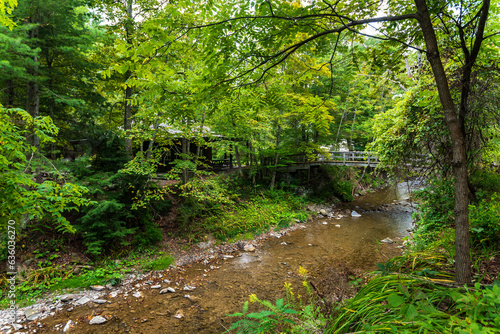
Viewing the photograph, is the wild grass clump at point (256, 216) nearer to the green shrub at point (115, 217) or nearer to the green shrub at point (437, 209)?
the green shrub at point (115, 217)

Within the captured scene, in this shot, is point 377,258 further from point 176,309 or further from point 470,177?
point 176,309

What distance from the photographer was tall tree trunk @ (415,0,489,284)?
1946mm

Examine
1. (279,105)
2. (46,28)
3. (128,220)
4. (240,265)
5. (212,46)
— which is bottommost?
(240,265)

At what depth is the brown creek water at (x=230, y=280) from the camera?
189 inches

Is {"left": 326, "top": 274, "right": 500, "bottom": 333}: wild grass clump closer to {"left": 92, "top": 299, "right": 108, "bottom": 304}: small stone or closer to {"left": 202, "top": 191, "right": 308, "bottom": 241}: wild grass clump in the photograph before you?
{"left": 92, "top": 299, "right": 108, "bottom": 304}: small stone

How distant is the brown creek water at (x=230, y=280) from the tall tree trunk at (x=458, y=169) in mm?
1555

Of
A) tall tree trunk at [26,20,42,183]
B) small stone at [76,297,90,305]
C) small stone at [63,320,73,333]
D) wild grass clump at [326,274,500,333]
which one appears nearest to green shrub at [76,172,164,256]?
small stone at [76,297,90,305]

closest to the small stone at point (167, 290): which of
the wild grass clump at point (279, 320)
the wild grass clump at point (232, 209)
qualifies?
the wild grass clump at point (232, 209)

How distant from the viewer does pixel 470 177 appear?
4883 millimetres

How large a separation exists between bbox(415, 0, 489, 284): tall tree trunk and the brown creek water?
61.2 inches

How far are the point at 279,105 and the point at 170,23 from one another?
165 cm

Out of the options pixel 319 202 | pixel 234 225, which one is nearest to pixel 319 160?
pixel 319 202

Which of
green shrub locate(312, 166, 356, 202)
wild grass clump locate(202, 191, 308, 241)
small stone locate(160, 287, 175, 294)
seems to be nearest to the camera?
small stone locate(160, 287, 175, 294)

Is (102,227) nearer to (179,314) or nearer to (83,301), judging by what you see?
(83,301)
